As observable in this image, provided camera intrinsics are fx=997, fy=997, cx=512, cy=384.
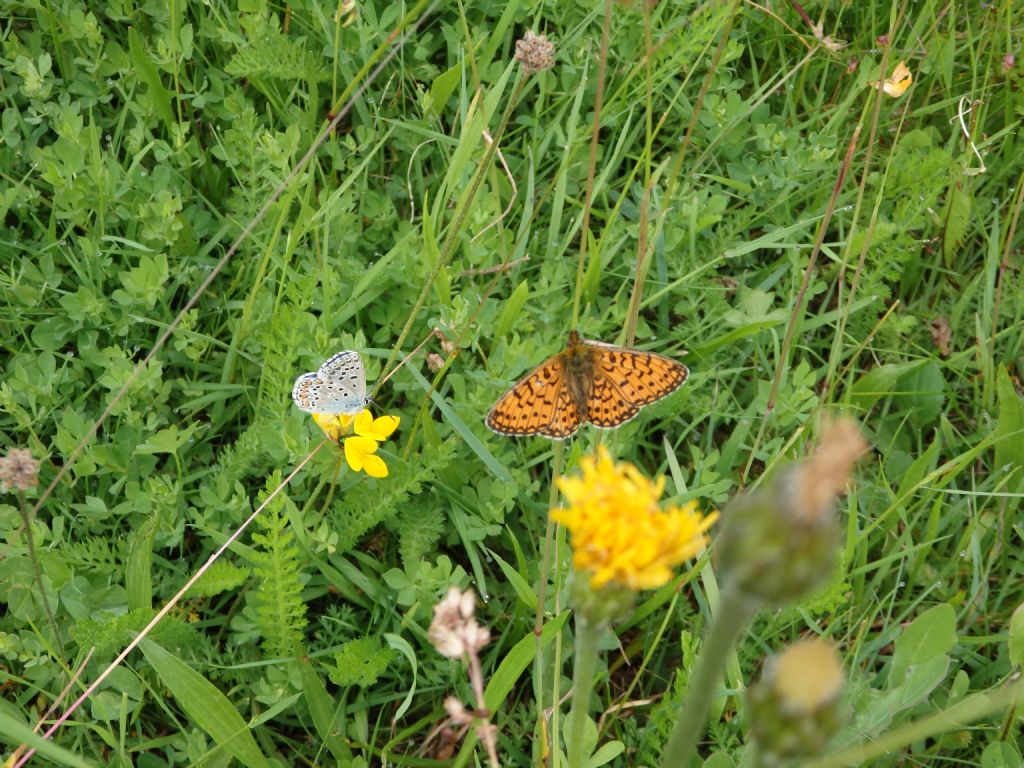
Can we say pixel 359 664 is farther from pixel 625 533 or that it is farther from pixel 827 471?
pixel 827 471

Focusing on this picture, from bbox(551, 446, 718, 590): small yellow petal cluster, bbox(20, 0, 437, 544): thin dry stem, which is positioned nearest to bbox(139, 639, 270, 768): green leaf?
bbox(20, 0, 437, 544): thin dry stem

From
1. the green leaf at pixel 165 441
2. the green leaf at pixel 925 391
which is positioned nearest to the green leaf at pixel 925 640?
the green leaf at pixel 925 391

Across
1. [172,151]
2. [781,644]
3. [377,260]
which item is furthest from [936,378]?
[172,151]

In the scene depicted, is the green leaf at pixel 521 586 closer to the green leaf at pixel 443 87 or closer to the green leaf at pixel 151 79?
the green leaf at pixel 443 87

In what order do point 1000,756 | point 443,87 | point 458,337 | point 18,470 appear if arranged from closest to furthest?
point 18,470
point 1000,756
point 458,337
point 443,87

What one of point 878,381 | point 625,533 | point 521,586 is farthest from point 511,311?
point 625,533

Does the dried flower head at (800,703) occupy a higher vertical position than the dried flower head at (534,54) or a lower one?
lower
